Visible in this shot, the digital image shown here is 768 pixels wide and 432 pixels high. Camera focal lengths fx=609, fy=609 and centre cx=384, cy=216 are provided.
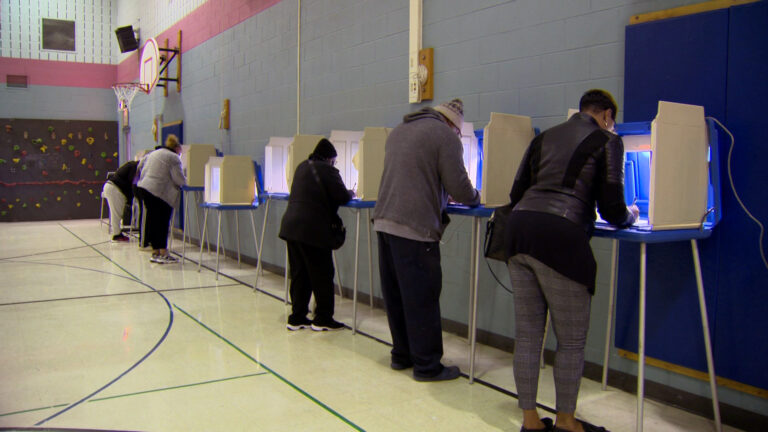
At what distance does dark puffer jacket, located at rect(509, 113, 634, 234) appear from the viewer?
1.96 metres

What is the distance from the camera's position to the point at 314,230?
334 cm

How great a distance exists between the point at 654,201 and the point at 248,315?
2.64 meters

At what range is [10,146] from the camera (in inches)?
399

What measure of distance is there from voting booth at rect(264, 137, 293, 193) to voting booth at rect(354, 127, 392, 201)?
1.44 metres

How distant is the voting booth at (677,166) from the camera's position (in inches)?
81.7

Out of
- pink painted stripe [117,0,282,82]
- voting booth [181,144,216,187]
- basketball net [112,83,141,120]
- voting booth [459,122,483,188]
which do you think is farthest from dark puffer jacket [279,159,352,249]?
basketball net [112,83,141,120]

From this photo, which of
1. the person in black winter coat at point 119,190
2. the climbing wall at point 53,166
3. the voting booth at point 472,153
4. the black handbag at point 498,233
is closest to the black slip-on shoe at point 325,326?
the voting booth at point 472,153

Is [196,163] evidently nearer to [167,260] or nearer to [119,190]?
[167,260]

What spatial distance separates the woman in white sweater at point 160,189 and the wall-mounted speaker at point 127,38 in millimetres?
4603

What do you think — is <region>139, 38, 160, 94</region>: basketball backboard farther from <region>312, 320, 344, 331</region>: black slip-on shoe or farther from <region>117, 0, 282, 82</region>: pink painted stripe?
<region>312, 320, 344, 331</region>: black slip-on shoe

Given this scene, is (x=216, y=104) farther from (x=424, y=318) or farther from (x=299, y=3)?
(x=424, y=318)

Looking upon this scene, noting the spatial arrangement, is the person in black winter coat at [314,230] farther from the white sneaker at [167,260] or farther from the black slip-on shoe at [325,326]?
the white sneaker at [167,260]

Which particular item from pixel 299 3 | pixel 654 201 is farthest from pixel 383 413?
pixel 299 3

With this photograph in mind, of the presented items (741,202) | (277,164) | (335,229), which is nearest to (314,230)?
(335,229)
